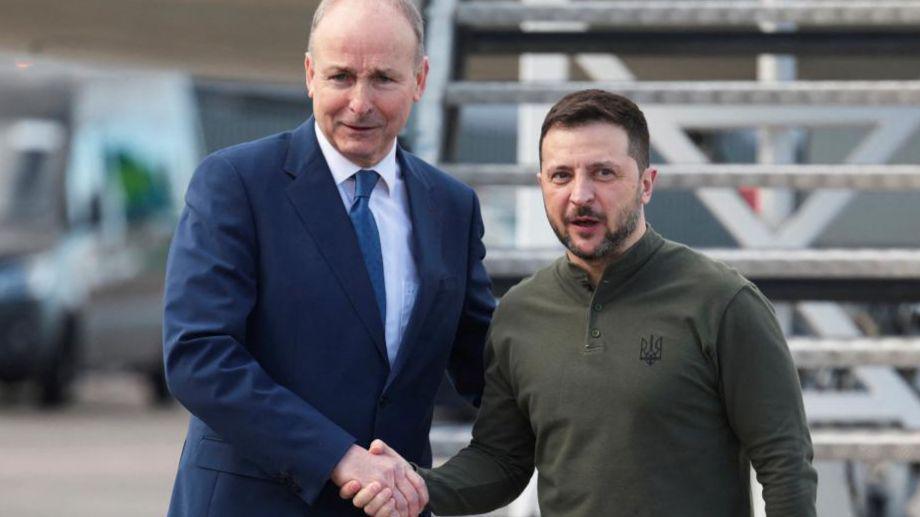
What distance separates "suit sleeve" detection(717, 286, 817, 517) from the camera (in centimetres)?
296

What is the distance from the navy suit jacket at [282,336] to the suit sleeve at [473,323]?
126 mm

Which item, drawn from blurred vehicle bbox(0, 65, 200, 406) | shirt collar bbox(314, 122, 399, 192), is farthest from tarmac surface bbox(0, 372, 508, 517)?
shirt collar bbox(314, 122, 399, 192)

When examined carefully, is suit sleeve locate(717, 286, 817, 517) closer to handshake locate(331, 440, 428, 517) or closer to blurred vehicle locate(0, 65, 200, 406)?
handshake locate(331, 440, 428, 517)

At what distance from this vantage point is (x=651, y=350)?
10.0 feet

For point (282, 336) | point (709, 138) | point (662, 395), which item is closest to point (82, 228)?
point (709, 138)

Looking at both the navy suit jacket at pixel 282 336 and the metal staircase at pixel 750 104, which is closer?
the navy suit jacket at pixel 282 336

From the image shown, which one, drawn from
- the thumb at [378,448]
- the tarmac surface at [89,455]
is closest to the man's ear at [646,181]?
the thumb at [378,448]

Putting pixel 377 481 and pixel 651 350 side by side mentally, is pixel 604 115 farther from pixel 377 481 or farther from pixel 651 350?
pixel 377 481

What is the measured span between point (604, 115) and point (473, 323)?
51 centimetres

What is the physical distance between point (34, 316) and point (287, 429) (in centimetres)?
1449

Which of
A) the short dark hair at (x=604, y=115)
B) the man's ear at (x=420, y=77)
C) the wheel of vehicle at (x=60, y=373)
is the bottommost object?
the wheel of vehicle at (x=60, y=373)

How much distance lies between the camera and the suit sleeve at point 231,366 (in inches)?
118

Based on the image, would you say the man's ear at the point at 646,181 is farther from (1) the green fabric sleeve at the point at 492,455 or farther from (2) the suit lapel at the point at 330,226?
(2) the suit lapel at the point at 330,226

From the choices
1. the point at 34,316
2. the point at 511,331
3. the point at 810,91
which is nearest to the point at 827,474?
the point at 810,91
